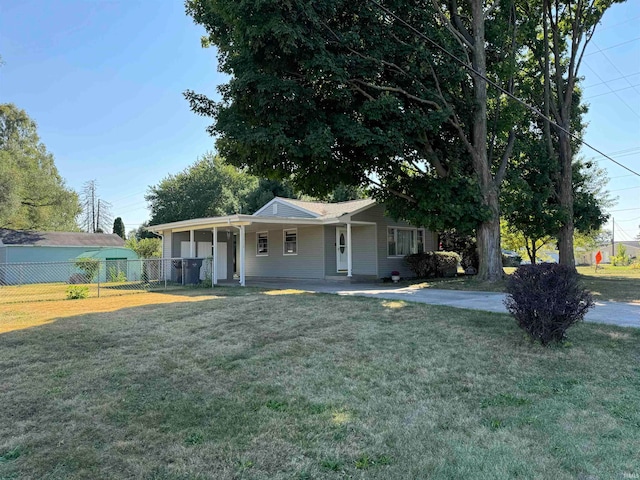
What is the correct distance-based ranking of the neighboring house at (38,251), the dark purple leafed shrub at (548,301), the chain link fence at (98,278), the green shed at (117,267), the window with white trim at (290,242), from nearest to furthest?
the dark purple leafed shrub at (548,301) → the chain link fence at (98,278) → the window with white trim at (290,242) → the green shed at (117,267) → the neighboring house at (38,251)

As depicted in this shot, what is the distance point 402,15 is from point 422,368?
1151cm

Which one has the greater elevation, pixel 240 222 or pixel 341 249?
pixel 240 222

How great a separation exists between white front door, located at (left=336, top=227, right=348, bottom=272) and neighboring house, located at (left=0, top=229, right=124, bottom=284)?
41.4ft

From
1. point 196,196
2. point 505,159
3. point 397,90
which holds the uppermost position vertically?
point 196,196

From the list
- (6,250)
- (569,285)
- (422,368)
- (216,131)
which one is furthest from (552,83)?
(6,250)

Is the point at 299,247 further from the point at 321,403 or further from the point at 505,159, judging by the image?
the point at 321,403

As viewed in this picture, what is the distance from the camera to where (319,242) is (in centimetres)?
1753

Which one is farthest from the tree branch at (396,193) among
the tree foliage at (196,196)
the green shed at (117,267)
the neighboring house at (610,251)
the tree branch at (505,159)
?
the neighboring house at (610,251)

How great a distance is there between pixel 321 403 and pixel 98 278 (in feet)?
34.9

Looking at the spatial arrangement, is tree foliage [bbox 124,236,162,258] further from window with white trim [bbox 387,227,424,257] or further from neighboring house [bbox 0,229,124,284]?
window with white trim [bbox 387,227,424,257]

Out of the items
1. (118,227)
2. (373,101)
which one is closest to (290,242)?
(373,101)

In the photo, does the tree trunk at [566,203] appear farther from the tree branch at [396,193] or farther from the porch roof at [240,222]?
the porch roof at [240,222]

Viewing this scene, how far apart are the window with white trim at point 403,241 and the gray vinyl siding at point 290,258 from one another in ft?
10.6

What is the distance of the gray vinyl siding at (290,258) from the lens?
57.7 feet
